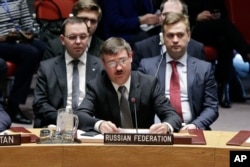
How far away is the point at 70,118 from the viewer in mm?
3236

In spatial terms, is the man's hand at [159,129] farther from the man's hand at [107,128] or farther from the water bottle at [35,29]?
the water bottle at [35,29]

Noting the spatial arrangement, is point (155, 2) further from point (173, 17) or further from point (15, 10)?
point (173, 17)

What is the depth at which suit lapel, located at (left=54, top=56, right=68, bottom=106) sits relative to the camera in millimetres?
4445

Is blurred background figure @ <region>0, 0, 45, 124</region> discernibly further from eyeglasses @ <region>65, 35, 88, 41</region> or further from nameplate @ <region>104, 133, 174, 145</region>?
nameplate @ <region>104, 133, 174, 145</region>

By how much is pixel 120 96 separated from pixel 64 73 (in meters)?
0.81

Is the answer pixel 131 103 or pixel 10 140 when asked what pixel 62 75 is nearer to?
pixel 131 103

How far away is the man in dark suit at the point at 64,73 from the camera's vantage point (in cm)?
437

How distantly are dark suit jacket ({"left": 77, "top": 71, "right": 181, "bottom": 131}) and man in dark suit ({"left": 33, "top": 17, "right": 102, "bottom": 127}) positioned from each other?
1.90ft

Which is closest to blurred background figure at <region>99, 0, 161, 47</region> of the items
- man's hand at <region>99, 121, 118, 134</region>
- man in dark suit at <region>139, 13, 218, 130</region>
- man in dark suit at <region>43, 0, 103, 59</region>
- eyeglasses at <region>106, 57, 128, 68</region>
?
man in dark suit at <region>43, 0, 103, 59</region>

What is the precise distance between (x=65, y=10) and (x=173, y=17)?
2.35 m

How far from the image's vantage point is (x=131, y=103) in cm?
378

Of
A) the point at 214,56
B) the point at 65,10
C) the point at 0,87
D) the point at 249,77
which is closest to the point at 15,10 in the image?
the point at 65,10

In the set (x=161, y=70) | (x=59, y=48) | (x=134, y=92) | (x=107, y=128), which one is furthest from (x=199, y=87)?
(x=59, y=48)

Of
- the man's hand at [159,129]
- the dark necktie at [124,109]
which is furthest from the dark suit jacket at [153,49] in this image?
the man's hand at [159,129]
